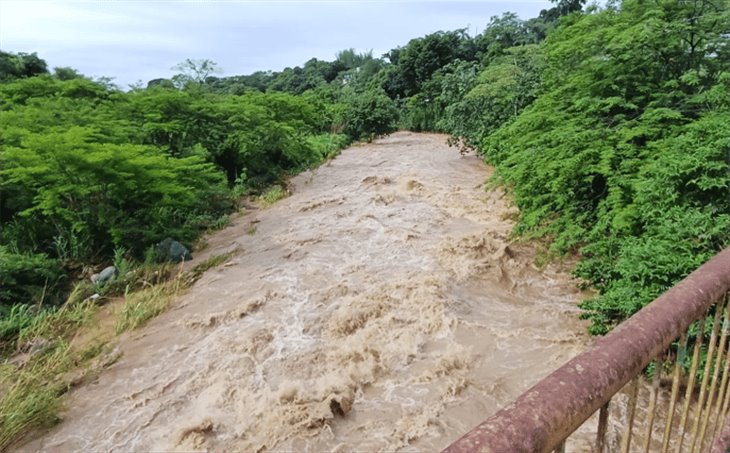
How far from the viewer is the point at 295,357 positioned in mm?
4957

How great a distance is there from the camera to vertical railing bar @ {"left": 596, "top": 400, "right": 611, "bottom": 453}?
0.82 m

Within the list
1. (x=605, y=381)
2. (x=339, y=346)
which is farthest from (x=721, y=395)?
(x=339, y=346)

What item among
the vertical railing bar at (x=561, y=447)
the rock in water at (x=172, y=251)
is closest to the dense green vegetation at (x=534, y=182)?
the rock in water at (x=172, y=251)

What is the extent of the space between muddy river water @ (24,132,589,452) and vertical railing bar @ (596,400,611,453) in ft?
10.5

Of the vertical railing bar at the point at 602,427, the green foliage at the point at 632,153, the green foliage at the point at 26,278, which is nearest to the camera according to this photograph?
the vertical railing bar at the point at 602,427

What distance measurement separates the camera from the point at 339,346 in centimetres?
510

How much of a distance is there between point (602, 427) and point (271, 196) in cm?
1118

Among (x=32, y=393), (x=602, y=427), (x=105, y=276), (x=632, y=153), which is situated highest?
(x=632, y=153)

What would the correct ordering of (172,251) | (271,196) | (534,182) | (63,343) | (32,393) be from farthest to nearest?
(271,196)
(172,251)
(534,182)
(63,343)
(32,393)

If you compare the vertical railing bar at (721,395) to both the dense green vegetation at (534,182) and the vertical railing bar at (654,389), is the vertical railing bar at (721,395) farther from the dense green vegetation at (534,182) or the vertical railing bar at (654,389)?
the dense green vegetation at (534,182)

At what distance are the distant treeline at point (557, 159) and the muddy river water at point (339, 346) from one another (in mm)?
886

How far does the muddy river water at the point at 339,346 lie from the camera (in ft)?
13.2

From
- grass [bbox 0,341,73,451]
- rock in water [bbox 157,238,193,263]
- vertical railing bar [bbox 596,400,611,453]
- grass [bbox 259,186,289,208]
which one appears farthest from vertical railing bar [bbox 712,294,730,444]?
grass [bbox 259,186,289,208]

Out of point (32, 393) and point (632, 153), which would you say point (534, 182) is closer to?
point (632, 153)
